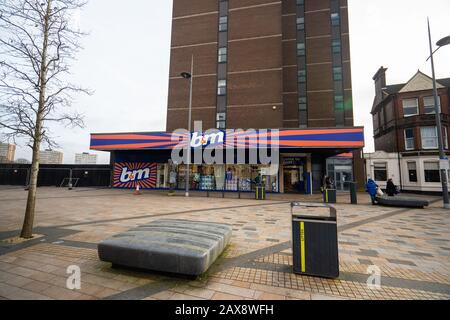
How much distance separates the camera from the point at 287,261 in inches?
152

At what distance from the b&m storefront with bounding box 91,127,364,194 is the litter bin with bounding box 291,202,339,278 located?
12715 mm

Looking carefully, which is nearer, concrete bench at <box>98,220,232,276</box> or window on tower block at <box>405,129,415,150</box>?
concrete bench at <box>98,220,232,276</box>

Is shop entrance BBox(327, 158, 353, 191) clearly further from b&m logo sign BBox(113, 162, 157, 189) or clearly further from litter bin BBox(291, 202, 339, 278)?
litter bin BBox(291, 202, 339, 278)

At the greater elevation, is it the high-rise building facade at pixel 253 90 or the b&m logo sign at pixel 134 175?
the high-rise building facade at pixel 253 90

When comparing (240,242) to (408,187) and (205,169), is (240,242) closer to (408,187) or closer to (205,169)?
(205,169)

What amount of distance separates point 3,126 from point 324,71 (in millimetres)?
30299

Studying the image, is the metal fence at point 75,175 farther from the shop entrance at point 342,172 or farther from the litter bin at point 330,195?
the shop entrance at point 342,172

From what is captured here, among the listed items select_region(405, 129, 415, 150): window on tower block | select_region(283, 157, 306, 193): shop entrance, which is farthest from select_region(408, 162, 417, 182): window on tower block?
select_region(283, 157, 306, 193): shop entrance

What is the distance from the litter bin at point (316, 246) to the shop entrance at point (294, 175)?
17.6m

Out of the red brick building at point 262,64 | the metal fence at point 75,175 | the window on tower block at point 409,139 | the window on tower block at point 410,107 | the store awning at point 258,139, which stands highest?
the red brick building at point 262,64

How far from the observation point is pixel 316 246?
3.23 m

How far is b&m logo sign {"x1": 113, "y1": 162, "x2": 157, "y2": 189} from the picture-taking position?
848 inches

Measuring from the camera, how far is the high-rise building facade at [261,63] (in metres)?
22.5

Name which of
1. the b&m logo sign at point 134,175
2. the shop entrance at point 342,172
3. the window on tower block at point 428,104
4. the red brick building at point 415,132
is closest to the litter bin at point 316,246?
the b&m logo sign at point 134,175
